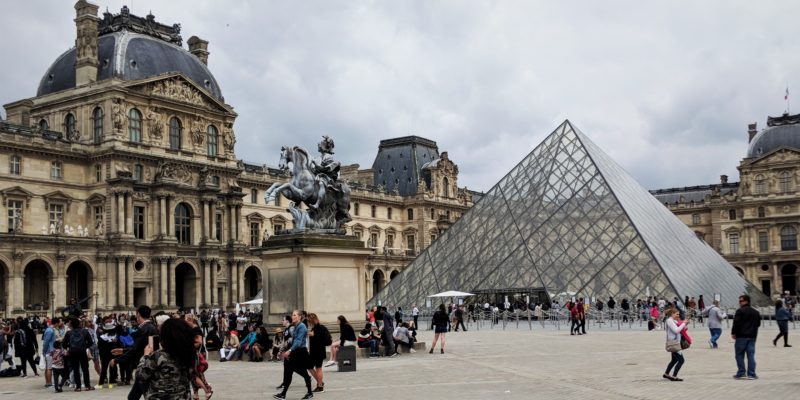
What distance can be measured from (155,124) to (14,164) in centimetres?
769

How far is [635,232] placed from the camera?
34562 mm

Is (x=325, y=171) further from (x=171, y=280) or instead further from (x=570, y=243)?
(x=171, y=280)

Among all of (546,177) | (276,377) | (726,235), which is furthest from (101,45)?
(726,235)

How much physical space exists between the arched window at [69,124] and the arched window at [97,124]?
1807mm

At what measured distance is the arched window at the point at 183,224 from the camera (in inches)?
Answer: 2000

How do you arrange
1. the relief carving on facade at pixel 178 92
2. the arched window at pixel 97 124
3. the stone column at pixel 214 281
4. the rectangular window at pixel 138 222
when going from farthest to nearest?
the stone column at pixel 214 281
the relief carving on facade at pixel 178 92
the rectangular window at pixel 138 222
the arched window at pixel 97 124

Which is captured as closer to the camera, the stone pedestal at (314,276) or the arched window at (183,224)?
the stone pedestal at (314,276)

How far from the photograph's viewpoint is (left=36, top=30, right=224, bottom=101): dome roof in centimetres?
4897

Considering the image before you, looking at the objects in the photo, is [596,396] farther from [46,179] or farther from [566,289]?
[46,179]

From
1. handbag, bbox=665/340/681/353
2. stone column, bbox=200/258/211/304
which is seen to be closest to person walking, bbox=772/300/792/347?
handbag, bbox=665/340/681/353

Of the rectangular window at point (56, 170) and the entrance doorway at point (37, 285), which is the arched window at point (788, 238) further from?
the entrance doorway at point (37, 285)

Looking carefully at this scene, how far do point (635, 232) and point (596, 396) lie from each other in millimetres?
24199

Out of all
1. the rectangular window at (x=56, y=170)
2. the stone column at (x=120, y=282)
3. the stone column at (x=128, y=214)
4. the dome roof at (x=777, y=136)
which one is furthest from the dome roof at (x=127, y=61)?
the dome roof at (x=777, y=136)

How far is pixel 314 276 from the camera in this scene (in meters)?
16.8
